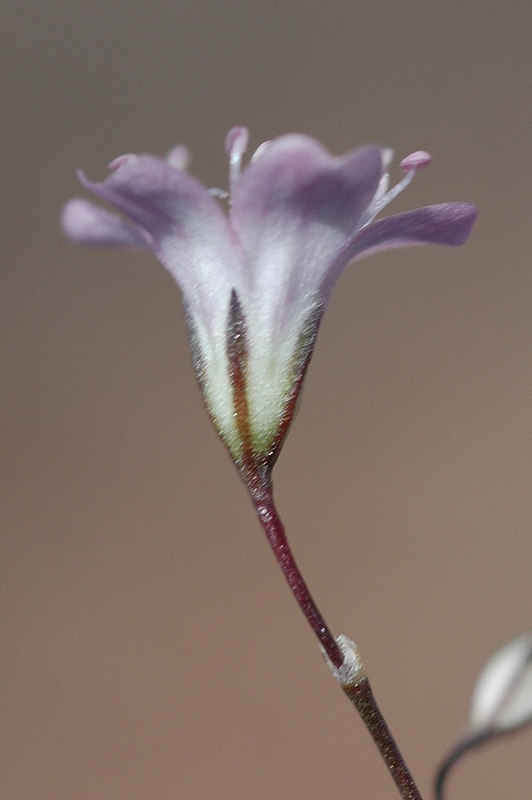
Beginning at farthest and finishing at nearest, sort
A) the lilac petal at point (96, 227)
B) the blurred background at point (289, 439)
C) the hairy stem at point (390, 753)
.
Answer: the blurred background at point (289, 439) < the lilac petal at point (96, 227) < the hairy stem at point (390, 753)

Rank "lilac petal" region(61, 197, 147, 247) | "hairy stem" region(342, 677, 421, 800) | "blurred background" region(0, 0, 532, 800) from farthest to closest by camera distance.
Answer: "blurred background" region(0, 0, 532, 800)
"lilac petal" region(61, 197, 147, 247)
"hairy stem" region(342, 677, 421, 800)

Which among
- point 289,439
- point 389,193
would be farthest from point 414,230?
point 289,439

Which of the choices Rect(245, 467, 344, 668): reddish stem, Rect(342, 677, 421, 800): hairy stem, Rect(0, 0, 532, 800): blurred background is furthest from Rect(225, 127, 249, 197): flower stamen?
Rect(0, 0, 532, 800): blurred background

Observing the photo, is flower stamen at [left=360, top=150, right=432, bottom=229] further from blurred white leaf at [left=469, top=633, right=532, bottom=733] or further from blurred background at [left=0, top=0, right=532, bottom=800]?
blurred background at [left=0, top=0, right=532, bottom=800]

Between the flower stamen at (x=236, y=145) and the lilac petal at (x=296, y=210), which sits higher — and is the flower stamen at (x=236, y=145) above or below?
above

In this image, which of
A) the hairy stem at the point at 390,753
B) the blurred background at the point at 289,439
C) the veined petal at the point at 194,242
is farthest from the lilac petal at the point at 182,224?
the blurred background at the point at 289,439

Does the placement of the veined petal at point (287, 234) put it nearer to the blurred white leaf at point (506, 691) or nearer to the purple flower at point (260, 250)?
the purple flower at point (260, 250)

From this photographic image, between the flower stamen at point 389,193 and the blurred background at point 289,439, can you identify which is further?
the blurred background at point 289,439

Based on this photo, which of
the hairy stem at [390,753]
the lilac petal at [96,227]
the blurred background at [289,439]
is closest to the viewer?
the hairy stem at [390,753]

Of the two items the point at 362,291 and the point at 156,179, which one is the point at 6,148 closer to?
the point at 362,291
